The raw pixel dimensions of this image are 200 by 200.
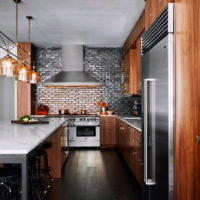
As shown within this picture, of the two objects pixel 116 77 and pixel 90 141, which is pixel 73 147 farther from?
pixel 116 77

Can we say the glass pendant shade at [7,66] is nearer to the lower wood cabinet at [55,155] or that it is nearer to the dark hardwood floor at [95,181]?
the lower wood cabinet at [55,155]

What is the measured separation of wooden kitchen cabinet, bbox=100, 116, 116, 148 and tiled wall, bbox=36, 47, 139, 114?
2.41 feet

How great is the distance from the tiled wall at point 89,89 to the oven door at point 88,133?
82 centimetres

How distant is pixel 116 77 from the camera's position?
721 centimetres

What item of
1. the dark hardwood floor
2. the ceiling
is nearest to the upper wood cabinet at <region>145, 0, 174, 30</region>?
the ceiling

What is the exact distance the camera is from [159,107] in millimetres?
2127

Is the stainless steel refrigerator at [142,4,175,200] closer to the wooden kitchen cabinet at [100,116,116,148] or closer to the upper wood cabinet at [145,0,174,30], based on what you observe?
the upper wood cabinet at [145,0,174,30]

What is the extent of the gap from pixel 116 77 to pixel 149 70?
479 cm

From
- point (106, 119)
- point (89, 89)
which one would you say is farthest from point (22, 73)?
point (89, 89)

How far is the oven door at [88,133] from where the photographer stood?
6453 mm

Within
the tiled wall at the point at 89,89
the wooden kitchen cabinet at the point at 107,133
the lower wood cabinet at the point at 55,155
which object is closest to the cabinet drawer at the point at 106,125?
the wooden kitchen cabinet at the point at 107,133

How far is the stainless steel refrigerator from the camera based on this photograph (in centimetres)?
189

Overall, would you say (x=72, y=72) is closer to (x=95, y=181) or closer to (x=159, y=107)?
(x=95, y=181)

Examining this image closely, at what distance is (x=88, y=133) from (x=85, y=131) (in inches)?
3.8
